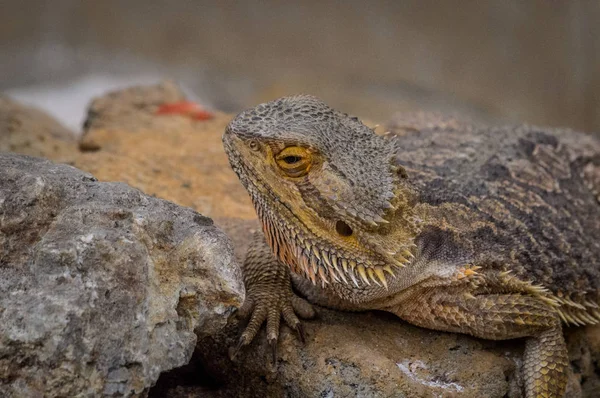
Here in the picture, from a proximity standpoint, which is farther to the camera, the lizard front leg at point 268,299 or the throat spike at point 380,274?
the lizard front leg at point 268,299

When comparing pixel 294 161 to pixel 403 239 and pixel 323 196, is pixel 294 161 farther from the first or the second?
pixel 403 239

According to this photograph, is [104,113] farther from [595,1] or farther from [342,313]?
[595,1]

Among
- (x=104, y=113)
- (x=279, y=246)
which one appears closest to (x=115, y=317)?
(x=279, y=246)

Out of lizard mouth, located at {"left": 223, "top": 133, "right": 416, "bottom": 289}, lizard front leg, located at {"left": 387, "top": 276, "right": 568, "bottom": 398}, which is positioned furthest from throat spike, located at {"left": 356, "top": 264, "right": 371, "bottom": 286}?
lizard front leg, located at {"left": 387, "top": 276, "right": 568, "bottom": 398}

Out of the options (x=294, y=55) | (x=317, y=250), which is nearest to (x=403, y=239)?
(x=317, y=250)

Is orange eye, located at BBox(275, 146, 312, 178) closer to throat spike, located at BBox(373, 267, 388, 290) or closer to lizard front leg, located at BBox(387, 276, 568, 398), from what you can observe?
throat spike, located at BBox(373, 267, 388, 290)

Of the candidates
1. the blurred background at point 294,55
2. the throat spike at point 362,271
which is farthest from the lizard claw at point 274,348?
the blurred background at point 294,55

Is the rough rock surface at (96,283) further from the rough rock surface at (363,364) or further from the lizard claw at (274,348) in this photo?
the lizard claw at (274,348)
